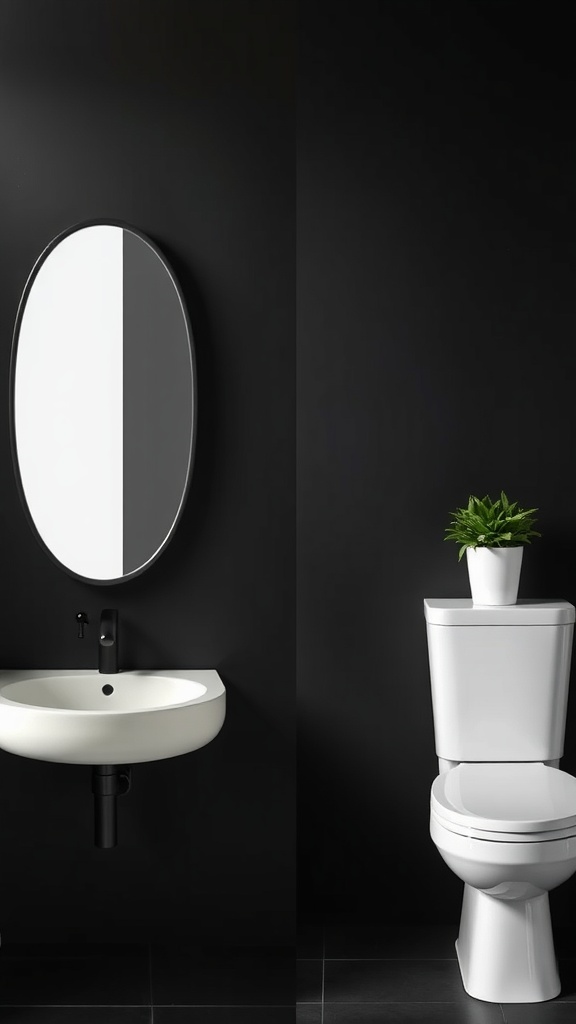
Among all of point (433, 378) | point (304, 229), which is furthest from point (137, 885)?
point (304, 229)

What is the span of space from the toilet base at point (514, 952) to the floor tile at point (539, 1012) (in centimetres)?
1

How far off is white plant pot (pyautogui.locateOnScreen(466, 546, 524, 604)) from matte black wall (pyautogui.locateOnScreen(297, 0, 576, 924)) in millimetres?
174

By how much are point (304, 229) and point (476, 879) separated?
1813mm

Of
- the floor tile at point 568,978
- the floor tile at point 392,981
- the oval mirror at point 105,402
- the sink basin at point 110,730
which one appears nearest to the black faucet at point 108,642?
the oval mirror at point 105,402

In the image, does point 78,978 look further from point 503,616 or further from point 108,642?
point 503,616

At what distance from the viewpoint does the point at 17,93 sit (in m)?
2.67

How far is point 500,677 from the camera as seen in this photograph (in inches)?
104

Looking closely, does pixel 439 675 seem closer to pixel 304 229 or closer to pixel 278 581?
pixel 278 581

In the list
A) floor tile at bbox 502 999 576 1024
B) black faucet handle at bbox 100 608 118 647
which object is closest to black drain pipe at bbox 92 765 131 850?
black faucet handle at bbox 100 608 118 647

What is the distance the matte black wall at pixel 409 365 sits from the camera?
2.79 metres

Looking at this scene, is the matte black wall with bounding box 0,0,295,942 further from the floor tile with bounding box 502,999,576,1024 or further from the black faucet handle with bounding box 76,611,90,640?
the floor tile with bounding box 502,999,576,1024

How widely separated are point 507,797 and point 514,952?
40 centimetres

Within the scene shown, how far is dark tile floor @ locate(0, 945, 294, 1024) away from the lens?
7.95 ft

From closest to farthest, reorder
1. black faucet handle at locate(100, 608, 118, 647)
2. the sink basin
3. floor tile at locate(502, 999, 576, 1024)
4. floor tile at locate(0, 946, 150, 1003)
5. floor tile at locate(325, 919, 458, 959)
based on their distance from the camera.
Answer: the sink basin, floor tile at locate(502, 999, 576, 1024), floor tile at locate(0, 946, 150, 1003), black faucet handle at locate(100, 608, 118, 647), floor tile at locate(325, 919, 458, 959)
